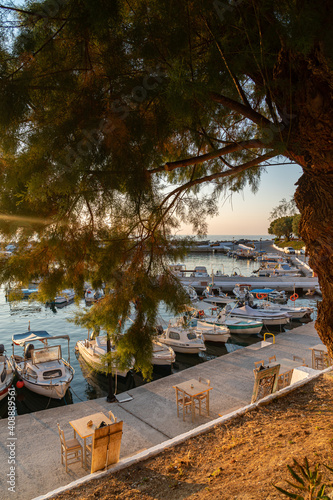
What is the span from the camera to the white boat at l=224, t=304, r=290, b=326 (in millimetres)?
19859

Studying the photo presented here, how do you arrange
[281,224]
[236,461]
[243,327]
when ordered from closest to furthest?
[236,461]
[281,224]
[243,327]

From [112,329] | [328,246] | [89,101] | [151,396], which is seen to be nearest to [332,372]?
[151,396]

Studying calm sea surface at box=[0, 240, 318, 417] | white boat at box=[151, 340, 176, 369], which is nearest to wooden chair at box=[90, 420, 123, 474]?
calm sea surface at box=[0, 240, 318, 417]

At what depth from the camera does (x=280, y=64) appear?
3.34 metres

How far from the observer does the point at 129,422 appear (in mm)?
7727

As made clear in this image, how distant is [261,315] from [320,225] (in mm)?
17832

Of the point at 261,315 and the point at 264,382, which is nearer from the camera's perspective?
the point at 264,382

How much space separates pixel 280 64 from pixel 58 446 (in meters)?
7.91

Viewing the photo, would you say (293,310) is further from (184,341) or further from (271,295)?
(184,341)

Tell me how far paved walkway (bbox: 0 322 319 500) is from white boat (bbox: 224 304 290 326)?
8.42m

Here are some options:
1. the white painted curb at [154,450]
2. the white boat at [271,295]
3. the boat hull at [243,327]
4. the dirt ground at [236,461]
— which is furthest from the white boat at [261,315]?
the dirt ground at [236,461]

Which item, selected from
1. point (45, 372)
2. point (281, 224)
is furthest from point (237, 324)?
point (45, 372)

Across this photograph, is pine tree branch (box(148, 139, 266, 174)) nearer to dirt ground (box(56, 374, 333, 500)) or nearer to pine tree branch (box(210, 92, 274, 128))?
pine tree branch (box(210, 92, 274, 128))

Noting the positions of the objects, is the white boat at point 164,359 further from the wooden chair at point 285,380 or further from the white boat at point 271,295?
the white boat at point 271,295
